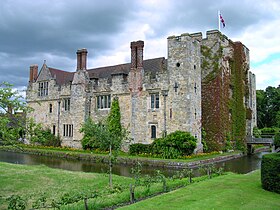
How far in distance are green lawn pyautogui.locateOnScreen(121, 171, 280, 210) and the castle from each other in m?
14.6

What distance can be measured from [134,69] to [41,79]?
622 inches

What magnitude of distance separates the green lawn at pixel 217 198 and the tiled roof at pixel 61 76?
31840 millimetres

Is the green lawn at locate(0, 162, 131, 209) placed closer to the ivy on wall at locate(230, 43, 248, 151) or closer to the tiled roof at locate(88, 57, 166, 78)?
the tiled roof at locate(88, 57, 166, 78)

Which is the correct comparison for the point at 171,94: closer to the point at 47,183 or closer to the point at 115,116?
the point at 115,116

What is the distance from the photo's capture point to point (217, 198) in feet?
32.2

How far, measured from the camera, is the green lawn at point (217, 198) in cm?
900

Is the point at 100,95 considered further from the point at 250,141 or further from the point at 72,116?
the point at 250,141

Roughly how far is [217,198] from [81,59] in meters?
27.1

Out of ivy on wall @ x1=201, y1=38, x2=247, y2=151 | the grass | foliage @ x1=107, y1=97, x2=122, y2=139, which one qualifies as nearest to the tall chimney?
foliage @ x1=107, y1=97, x2=122, y2=139

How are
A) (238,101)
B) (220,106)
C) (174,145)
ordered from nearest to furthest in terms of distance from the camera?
(174,145) → (220,106) → (238,101)

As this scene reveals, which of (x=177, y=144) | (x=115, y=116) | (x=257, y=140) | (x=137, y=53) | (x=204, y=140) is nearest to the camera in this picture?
(x=177, y=144)

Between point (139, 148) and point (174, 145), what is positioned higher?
point (174, 145)

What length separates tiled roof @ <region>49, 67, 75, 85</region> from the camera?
40.7 meters

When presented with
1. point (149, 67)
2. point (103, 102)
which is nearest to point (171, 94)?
point (149, 67)
